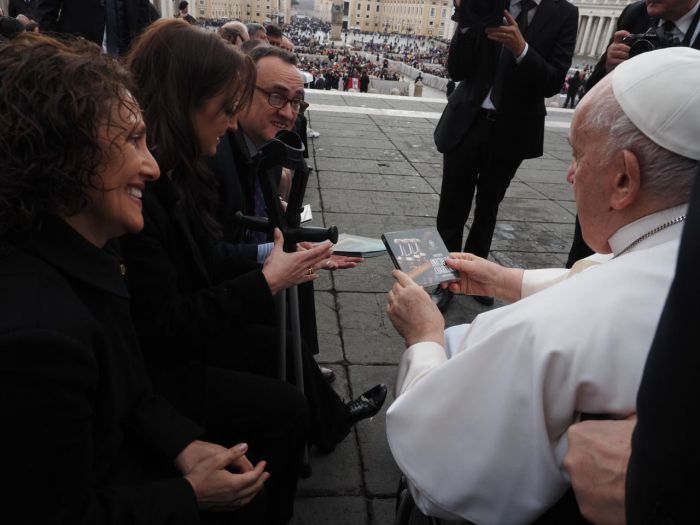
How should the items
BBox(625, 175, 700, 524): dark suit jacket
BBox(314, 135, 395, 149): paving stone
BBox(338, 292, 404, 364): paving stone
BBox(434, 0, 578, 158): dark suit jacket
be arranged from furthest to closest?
BBox(314, 135, 395, 149): paving stone → BBox(434, 0, 578, 158): dark suit jacket → BBox(338, 292, 404, 364): paving stone → BBox(625, 175, 700, 524): dark suit jacket

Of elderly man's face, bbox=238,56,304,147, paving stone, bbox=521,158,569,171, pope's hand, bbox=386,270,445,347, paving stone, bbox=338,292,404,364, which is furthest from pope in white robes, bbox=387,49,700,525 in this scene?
paving stone, bbox=521,158,569,171

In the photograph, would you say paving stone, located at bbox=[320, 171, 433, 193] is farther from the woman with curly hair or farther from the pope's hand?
the woman with curly hair

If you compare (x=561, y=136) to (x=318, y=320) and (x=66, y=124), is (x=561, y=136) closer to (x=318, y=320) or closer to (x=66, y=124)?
(x=318, y=320)

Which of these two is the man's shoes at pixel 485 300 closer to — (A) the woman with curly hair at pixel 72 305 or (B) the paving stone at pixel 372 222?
(B) the paving stone at pixel 372 222

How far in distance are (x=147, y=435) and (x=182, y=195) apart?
2.27ft

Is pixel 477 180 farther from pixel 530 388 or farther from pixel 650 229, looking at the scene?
pixel 530 388

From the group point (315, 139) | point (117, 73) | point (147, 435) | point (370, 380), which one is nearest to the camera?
point (117, 73)

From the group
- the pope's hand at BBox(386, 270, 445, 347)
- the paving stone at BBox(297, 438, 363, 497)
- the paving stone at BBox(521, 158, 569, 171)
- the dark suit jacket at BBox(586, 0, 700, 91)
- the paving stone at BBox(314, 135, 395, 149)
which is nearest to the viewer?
the pope's hand at BBox(386, 270, 445, 347)

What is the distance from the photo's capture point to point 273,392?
1607 millimetres

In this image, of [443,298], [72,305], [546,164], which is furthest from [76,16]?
[546,164]

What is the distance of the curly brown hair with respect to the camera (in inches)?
36.2

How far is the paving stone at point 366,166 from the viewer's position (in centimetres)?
580

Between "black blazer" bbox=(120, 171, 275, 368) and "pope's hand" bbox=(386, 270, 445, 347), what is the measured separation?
1.34 feet

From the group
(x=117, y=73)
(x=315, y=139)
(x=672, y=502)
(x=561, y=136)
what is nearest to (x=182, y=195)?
(x=117, y=73)
